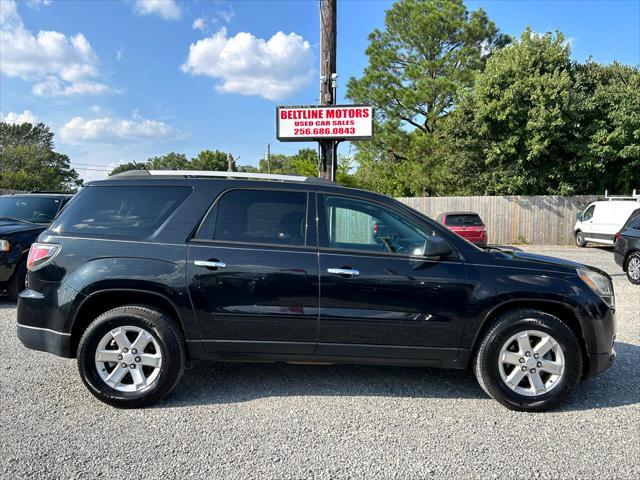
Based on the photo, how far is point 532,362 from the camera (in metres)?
3.54

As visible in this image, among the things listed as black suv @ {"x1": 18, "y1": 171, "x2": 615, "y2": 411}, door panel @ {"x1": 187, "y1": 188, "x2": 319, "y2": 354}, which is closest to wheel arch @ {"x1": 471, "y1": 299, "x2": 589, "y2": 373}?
black suv @ {"x1": 18, "y1": 171, "x2": 615, "y2": 411}

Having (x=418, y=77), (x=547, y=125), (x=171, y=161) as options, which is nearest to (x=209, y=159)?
(x=171, y=161)

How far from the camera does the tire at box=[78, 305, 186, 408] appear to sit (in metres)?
3.50

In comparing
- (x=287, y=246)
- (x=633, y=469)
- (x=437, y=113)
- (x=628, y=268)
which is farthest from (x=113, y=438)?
(x=437, y=113)

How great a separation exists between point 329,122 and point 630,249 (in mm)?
7003

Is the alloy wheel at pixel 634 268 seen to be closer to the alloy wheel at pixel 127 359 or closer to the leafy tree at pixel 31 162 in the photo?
the alloy wheel at pixel 127 359

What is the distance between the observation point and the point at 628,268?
943 centimetres

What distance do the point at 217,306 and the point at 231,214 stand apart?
30.5 inches

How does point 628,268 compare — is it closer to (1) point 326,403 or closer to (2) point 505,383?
(2) point 505,383

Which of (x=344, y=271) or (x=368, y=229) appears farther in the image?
(x=368, y=229)

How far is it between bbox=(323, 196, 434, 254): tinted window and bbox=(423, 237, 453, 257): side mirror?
0.08 meters

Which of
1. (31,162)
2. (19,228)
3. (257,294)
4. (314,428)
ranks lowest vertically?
(314,428)

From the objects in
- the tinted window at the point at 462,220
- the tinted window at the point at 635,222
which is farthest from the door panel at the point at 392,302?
the tinted window at the point at 462,220

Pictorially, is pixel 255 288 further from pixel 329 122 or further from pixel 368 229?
pixel 329 122
